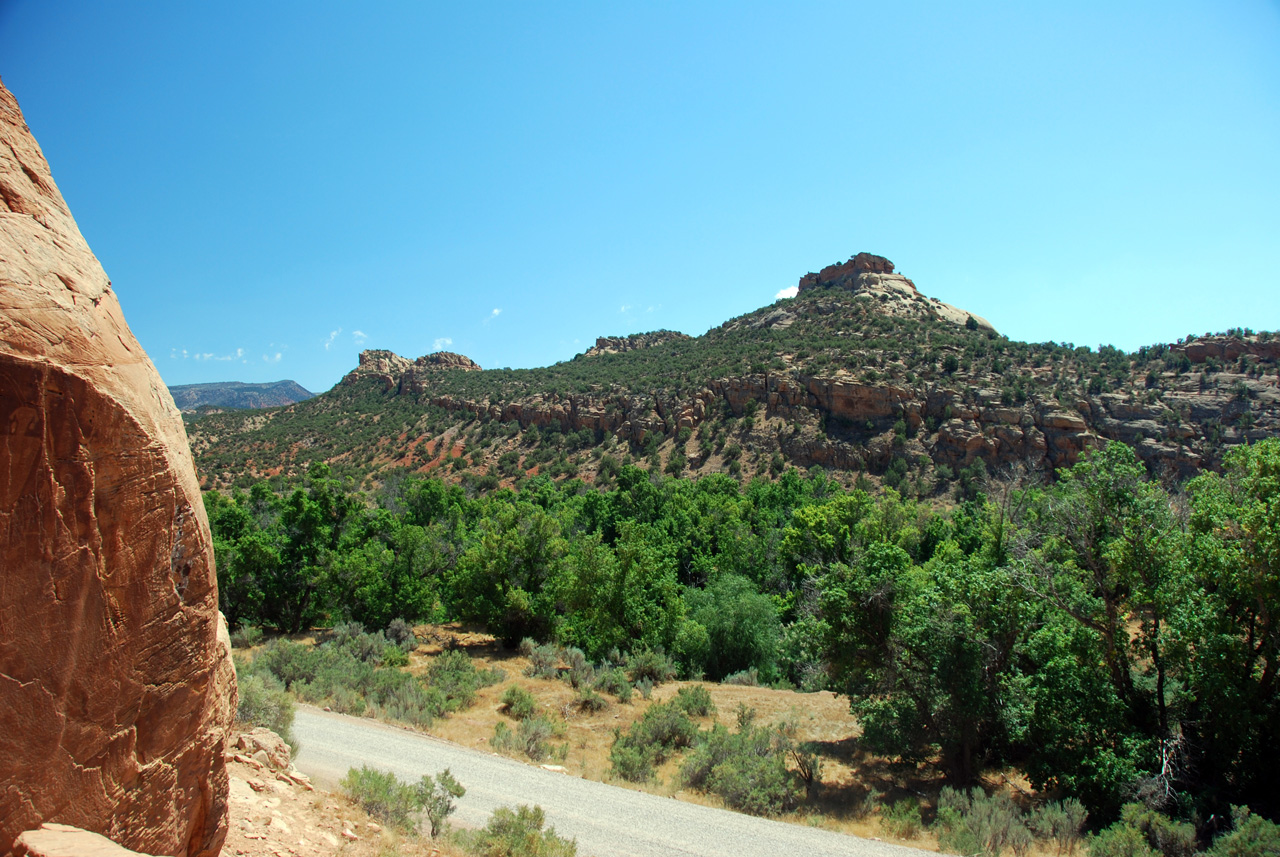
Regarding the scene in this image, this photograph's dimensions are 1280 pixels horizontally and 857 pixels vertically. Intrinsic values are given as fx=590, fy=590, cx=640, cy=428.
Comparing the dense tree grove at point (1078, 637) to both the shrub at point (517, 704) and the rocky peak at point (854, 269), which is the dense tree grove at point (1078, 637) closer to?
the shrub at point (517, 704)

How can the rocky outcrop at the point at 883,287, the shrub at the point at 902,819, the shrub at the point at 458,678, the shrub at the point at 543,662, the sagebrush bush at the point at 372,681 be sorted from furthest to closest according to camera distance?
1. the rocky outcrop at the point at 883,287
2. the shrub at the point at 543,662
3. the shrub at the point at 458,678
4. the sagebrush bush at the point at 372,681
5. the shrub at the point at 902,819

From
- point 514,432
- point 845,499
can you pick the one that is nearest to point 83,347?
point 845,499

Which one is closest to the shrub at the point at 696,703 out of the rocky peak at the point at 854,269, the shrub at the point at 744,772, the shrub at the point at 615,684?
the shrub at the point at 615,684

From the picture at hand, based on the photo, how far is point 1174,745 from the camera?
10.6 metres

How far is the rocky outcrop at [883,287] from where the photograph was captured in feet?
261

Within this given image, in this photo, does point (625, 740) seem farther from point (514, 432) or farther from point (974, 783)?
point (514, 432)

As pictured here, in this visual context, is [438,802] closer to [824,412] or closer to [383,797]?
[383,797]

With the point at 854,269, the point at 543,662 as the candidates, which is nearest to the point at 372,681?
the point at 543,662

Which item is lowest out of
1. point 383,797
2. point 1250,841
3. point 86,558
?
point 1250,841

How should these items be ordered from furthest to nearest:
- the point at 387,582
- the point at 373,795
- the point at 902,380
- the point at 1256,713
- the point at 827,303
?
the point at 827,303, the point at 902,380, the point at 387,582, the point at 1256,713, the point at 373,795

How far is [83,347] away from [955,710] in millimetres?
14766

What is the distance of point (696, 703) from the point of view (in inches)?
674

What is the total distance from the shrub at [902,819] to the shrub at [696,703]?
6.35m

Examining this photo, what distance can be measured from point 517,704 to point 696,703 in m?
5.11
